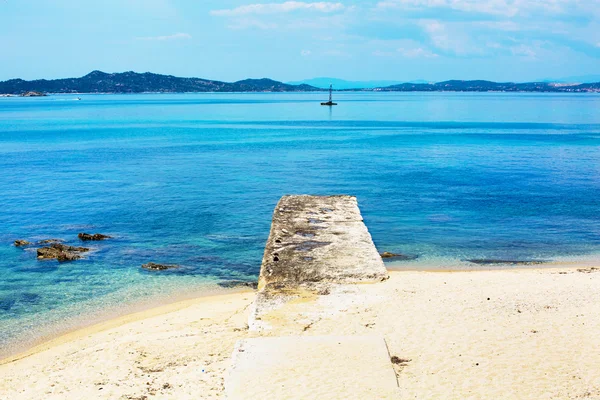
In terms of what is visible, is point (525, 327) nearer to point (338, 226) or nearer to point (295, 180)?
point (338, 226)

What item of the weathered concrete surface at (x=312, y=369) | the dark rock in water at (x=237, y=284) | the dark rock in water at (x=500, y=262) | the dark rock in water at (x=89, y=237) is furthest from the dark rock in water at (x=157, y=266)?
the dark rock in water at (x=500, y=262)

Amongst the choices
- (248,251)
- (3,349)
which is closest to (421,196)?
(248,251)

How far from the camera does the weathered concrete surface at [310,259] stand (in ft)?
52.6

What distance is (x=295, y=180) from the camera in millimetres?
39531

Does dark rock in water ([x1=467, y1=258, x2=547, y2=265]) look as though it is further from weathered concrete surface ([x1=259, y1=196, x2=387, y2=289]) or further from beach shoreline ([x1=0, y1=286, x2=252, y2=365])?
beach shoreline ([x1=0, y1=286, x2=252, y2=365])

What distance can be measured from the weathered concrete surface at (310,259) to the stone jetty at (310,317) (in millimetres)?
25

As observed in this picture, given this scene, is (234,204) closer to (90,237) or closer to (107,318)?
(90,237)

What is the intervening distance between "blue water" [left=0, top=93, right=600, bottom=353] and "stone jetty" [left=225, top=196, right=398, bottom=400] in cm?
210

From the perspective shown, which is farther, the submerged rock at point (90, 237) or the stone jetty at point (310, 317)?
the submerged rock at point (90, 237)

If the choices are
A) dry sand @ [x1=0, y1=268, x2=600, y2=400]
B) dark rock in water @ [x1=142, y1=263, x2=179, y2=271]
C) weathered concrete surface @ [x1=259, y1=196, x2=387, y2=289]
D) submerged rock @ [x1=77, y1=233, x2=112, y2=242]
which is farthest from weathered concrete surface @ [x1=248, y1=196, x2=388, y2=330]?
submerged rock @ [x1=77, y1=233, x2=112, y2=242]

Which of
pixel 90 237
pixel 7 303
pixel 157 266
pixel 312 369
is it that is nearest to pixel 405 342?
pixel 312 369

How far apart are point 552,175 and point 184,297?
102 feet

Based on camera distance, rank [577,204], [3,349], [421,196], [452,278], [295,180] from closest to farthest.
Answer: [3,349] → [452,278] → [577,204] → [421,196] → [295,180]

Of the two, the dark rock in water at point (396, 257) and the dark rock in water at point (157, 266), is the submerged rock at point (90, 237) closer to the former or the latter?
the dark rock in water at point (157, 266)
